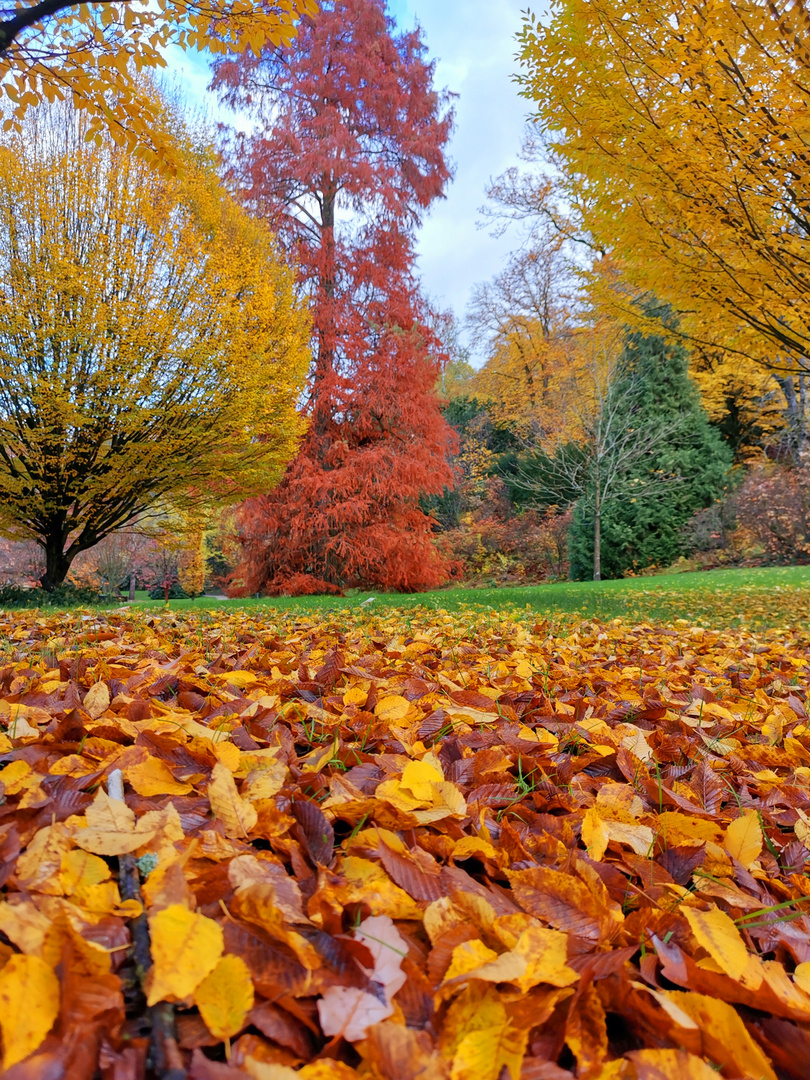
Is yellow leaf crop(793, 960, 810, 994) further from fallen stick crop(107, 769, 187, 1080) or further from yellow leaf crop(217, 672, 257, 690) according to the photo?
yellow leaf crop(217, 672, 257, 690)

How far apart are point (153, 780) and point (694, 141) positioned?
4910mm

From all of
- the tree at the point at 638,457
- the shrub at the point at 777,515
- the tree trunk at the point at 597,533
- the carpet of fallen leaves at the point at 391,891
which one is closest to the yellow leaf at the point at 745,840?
the carpet of fallen leaves at the point at 391,891

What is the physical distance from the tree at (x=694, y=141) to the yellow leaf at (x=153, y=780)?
4.69 meters

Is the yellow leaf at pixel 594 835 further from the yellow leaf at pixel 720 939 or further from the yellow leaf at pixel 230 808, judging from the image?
the yellow leaf at pixel 230 808

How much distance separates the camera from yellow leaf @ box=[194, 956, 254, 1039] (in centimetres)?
51

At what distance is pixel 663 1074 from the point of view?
519 millimetres

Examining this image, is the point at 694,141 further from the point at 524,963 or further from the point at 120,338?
the point at 120,338

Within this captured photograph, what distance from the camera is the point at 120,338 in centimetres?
734

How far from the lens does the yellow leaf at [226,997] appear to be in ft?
1.66

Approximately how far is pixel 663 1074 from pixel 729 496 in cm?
1519

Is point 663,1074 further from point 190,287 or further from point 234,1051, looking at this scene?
point 190,287

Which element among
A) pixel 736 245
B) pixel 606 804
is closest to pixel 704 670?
pixel 606 804

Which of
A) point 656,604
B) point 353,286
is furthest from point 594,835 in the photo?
point 353,286

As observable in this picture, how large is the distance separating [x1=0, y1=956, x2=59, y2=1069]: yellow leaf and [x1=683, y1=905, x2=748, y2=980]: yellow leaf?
Answer: 658 mm
